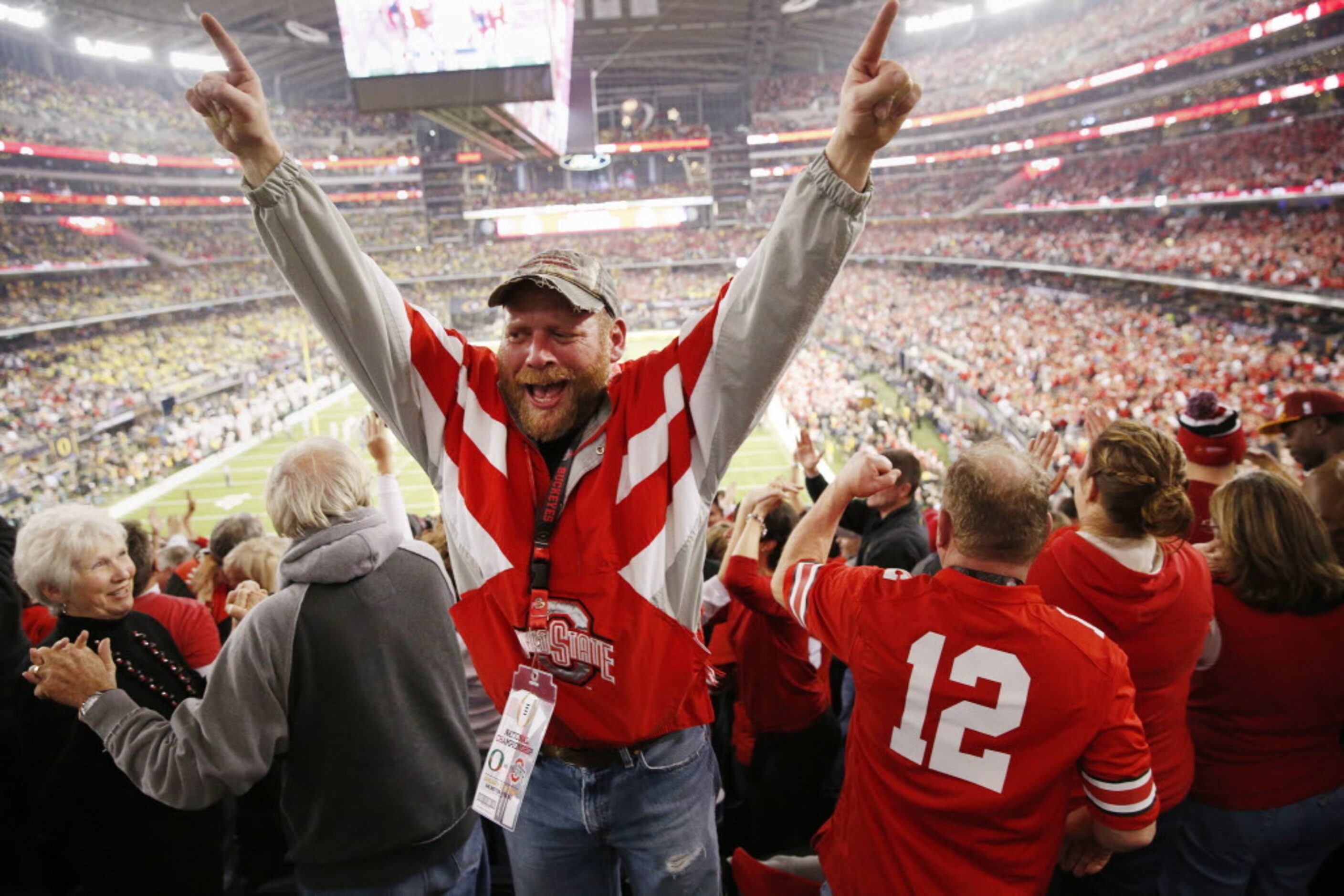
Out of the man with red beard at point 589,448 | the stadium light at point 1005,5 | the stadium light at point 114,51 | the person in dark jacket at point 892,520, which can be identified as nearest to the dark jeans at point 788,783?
the person in dark jacket at point 892,520

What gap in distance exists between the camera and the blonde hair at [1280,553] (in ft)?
6.56

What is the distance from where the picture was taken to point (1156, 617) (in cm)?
187

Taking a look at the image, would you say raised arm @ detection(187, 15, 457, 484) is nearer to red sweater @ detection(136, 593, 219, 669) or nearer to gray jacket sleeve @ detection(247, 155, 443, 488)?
gray jacket sleeve @ detection(247, 155, 443, 488)

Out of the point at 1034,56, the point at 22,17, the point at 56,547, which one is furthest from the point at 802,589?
the point at 22,17

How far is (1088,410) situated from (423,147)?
4341 cm

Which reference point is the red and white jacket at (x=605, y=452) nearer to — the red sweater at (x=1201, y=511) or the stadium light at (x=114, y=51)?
the red sweater at (x=1201, y=511)

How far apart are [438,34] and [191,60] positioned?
3722cm

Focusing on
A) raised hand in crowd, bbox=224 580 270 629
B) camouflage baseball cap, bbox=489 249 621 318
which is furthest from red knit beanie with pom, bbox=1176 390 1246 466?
raised hand in crowd, bbox=224 580 270 629

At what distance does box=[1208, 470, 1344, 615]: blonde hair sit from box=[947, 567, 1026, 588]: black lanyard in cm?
95

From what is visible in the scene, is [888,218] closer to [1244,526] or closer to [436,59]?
[436,59]

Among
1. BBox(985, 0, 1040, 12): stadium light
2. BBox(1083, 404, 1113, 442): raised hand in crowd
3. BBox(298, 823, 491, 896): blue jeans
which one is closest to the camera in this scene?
BBox(298, 823, 491, 896): blue jeans

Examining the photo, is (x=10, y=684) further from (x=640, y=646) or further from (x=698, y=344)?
(x=698, y=344)

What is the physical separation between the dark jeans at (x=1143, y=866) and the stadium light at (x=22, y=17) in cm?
4005

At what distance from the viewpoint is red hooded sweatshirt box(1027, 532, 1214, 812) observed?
1.88m
